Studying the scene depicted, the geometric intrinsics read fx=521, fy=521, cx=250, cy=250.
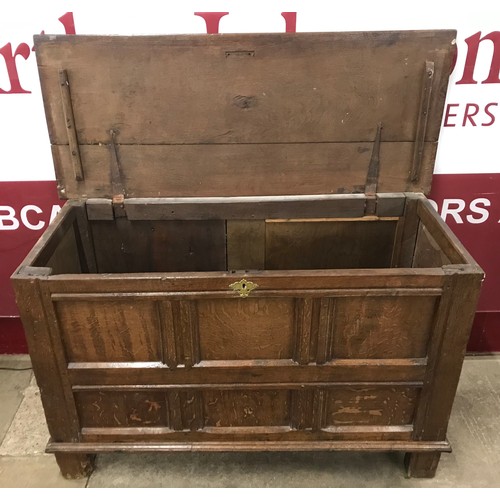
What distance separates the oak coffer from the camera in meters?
1.57

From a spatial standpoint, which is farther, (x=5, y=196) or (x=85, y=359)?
(x=5, y=196)

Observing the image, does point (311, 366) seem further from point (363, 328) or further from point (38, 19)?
point (38, 19)

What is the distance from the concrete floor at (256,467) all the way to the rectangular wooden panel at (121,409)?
29 cm

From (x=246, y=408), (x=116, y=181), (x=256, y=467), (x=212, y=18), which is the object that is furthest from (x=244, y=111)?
(x=256, y=467)

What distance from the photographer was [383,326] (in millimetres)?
1614

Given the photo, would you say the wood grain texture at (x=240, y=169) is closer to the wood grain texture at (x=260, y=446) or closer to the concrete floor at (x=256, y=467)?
the wood grain texture at (x=260, y=446)

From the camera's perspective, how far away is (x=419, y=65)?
1782 mm

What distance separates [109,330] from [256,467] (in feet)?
2.73

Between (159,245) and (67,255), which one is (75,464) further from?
(159,245)

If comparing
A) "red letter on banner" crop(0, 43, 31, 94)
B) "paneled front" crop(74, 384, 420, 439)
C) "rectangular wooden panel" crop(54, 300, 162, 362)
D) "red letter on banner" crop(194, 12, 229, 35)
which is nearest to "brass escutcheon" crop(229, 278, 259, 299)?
Result: "rectangular wooden panel" crop(54, 300, 162, 362)

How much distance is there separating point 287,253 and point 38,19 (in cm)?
127

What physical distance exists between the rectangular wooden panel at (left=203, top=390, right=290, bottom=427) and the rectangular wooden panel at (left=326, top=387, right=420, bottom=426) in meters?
0.16
